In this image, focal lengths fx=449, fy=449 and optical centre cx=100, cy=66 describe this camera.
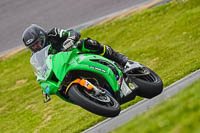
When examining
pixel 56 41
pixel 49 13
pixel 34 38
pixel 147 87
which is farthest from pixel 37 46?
pixel 49 13

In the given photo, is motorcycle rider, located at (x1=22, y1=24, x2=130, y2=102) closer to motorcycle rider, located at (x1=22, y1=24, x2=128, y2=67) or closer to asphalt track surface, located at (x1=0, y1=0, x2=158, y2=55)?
motorcycle rider, located at (x1=22, y1=24, x2=128, y2=67)

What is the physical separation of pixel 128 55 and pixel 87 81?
6.26 meters

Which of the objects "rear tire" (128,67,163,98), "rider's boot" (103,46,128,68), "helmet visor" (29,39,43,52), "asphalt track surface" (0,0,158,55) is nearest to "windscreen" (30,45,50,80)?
"helmet visor" (29,39,43,52)

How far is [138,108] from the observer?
26.3ft

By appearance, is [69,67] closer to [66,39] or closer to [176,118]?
[66,39]

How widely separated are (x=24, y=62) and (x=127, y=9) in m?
4.15

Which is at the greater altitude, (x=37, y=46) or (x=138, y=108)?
(x=37, y=46)

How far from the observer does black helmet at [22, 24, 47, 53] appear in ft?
24.4

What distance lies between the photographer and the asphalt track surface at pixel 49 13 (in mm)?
16609

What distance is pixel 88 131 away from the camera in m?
8.16

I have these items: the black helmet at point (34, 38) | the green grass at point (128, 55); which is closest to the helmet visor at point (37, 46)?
the black helmet at point (34, 38)

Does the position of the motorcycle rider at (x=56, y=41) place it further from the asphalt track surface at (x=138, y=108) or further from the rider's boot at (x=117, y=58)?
the asphalt track surface at (x=138, y=108)

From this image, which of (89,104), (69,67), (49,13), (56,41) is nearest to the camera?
(89,104)

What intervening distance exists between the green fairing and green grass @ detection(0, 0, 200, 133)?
1.55 m
